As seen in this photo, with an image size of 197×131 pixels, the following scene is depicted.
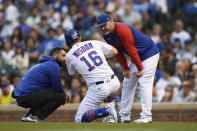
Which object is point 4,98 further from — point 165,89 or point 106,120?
point 106,120

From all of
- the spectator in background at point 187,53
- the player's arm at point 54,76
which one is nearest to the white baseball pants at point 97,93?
the player's arm at point 54,76

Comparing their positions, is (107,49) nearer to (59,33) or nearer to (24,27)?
(59,33)

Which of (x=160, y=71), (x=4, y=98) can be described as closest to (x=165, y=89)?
(x=160, y=71)

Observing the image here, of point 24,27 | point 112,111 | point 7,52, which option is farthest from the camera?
point 24,27

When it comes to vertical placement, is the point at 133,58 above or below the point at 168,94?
above

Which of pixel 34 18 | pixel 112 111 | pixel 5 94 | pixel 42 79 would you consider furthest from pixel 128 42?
pixel 34 18

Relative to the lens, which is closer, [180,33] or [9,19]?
[180,33]

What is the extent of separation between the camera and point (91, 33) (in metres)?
16.4

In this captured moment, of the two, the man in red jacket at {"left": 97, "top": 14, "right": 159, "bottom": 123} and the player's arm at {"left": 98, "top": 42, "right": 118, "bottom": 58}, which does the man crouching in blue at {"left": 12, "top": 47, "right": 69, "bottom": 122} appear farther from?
the man in red jacket at {"left": 97, "top": 14, "right": 159, "bottom": 123}

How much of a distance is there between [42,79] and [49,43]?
23.6ft

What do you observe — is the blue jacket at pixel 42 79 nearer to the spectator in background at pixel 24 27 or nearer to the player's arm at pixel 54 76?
the player's arm at pixel 54 76

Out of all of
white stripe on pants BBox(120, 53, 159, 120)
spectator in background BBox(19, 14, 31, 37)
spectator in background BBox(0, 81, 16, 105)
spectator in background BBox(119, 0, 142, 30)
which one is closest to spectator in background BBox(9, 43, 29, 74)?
spectator in background BBox(19, 14, 31, 37)

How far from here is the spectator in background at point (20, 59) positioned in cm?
1548

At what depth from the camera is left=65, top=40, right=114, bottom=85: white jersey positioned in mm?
8906
